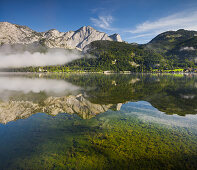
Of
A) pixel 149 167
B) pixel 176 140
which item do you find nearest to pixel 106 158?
pixel 149 167

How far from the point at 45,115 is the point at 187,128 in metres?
23.6

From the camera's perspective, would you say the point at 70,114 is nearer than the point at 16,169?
No

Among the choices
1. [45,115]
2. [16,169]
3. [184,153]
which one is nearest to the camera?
[16,169]

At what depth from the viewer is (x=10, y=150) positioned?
44.0ft

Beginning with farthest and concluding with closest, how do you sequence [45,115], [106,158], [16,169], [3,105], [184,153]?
1. [3,105]
2. [45,115]
3. [184,153]
4. [106,158]
5. [16,169]

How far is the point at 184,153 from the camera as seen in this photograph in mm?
12883

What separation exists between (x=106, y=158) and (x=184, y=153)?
790 cm

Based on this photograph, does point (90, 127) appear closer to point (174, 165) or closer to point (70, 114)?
point (70, 114)

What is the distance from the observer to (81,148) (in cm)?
1353

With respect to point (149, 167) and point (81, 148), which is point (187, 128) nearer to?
point (149, 167)

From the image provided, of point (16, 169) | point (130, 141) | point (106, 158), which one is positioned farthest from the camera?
point (130, 141)

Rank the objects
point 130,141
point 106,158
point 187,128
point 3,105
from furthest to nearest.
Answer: point 3,105, point 187,128, point 130,141, point 106,158

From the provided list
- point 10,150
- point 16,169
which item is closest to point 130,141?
point 16,169

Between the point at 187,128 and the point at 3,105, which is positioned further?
the point at 3,105
